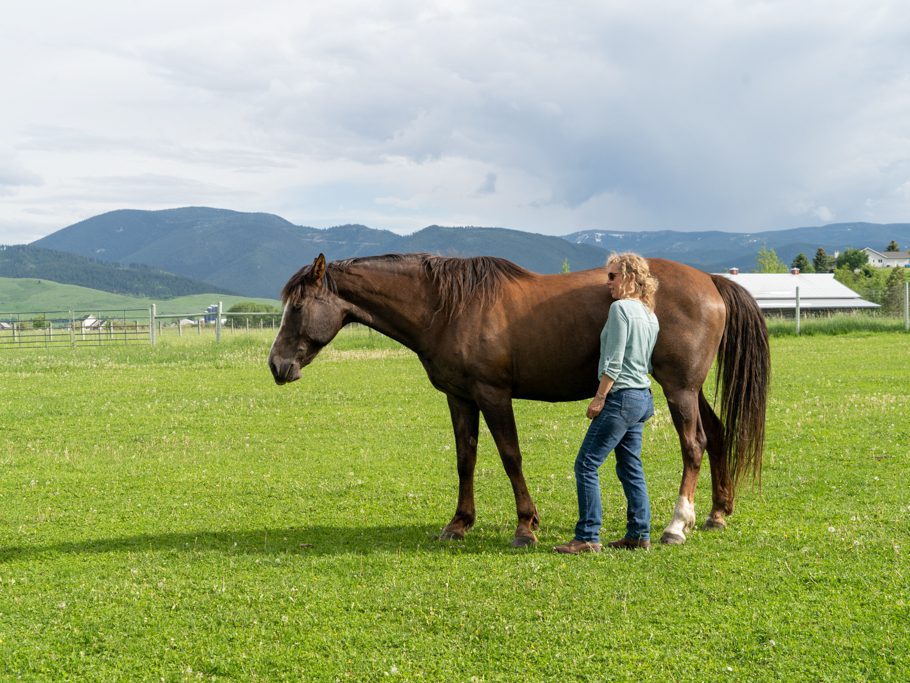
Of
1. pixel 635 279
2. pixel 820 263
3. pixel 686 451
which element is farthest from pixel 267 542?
pixel 820 263

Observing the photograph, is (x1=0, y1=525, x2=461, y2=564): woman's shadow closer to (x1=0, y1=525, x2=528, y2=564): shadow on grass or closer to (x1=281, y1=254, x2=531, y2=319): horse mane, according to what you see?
(x1=0, y1=525, x2=528, y2=564): shadow on grass

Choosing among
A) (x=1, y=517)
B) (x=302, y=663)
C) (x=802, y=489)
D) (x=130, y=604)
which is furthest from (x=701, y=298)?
(x=1, y=517)

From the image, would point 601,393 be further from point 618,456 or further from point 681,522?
point 681,522

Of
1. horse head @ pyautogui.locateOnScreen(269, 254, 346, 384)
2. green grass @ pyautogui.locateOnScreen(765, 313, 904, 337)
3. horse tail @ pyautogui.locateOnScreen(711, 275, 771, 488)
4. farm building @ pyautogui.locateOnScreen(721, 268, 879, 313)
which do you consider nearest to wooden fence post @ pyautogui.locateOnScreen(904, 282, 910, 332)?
green grass @ pyautogui.locateOnScreen(765, 313, 904, 337)

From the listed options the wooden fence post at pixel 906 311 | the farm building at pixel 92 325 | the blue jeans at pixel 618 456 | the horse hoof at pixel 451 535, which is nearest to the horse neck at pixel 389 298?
the horse hoof at pixel 451 535

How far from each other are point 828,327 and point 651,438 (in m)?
25.9

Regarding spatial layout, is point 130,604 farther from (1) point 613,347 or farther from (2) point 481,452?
(2) point 481,452

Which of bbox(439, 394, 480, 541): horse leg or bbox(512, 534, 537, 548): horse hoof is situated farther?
bbox(439, 394, 480, 541): horse leg

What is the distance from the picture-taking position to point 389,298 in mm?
7238

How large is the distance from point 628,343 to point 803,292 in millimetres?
86819

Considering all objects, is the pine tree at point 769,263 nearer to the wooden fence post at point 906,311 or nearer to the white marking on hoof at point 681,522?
the wooden fence post at point 906,311

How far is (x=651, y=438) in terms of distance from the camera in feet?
38.6

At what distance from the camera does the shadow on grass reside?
684 centimetres

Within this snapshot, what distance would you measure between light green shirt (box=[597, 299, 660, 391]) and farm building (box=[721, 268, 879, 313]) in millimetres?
70740
